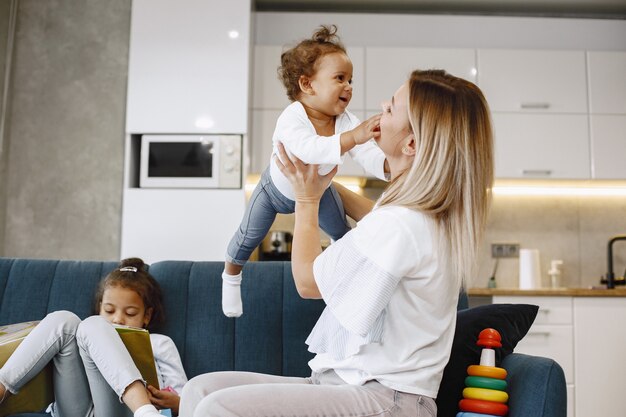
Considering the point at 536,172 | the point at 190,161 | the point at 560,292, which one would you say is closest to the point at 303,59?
the point at 190,161

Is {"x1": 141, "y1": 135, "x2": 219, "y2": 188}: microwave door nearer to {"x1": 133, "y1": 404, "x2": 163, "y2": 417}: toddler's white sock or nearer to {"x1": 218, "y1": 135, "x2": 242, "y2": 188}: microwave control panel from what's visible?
{"x1": 218, "y1": 135, "x2": 242, "y2": 188}: microwave control panel

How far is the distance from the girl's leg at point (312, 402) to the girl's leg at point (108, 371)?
607 millimetres

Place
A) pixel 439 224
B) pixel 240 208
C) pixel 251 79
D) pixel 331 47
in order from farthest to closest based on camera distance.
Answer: pixel 251 79 → pixel 240 208 → pixel 331 47 → pixel 439 224

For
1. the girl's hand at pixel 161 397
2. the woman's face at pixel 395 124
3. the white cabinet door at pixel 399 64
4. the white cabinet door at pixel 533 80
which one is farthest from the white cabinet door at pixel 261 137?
the woman's face at pixel 395 124

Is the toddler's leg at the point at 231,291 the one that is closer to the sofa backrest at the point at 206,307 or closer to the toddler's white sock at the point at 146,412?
the sofa backrest at the point at 206,307

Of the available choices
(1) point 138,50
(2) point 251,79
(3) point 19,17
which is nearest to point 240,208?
(2) point 251,79

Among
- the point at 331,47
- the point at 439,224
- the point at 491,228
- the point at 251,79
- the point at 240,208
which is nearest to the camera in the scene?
the point at 439,224

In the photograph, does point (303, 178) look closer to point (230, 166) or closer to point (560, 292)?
point (230, 166)

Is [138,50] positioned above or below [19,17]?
below

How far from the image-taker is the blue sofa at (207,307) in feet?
7.25

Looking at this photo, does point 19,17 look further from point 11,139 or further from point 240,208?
point 240,208

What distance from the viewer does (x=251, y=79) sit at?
4.04m

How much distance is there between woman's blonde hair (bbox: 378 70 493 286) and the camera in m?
1.34

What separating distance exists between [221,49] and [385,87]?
979 mm
